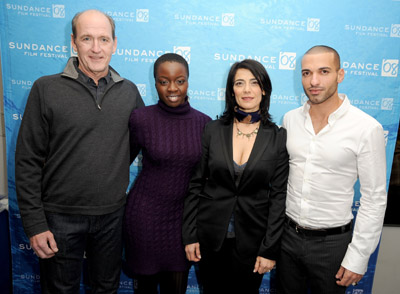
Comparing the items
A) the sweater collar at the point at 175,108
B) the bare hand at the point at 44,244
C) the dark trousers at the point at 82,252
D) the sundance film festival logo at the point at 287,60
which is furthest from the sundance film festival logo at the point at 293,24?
the bare hand at the point at 44,244

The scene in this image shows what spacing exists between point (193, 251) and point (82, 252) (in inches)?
27.8

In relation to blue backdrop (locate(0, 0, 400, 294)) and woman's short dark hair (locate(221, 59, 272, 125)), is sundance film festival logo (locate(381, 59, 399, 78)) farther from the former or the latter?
woman's short dark hair (locate(221, 59, 272, 125))

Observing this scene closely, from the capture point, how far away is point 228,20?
2.44 m

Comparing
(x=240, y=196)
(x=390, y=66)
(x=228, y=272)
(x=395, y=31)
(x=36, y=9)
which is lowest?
(x=228, y=272)

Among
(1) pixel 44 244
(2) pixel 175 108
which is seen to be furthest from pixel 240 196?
(1) pixel 44 244

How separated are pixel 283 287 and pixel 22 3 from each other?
122 inches

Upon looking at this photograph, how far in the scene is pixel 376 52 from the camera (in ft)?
8.15

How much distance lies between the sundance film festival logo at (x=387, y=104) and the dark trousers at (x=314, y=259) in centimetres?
145

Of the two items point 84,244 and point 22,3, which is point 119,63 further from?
point 84,244

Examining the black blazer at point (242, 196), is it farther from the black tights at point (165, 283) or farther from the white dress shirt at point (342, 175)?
the black tights at point (165, 283)

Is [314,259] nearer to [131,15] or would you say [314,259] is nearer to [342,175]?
[342,175]

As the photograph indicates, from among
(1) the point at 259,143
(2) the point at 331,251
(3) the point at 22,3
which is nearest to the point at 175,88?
(1) the point at 259,143

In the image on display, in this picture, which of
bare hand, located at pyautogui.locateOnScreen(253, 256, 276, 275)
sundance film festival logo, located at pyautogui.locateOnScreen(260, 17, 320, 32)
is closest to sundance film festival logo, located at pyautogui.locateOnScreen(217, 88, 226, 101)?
sundance film festival logo, located at pyautogui.locateOnScreen(260, 17, 320, 32)

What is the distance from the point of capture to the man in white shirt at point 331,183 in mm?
1637
